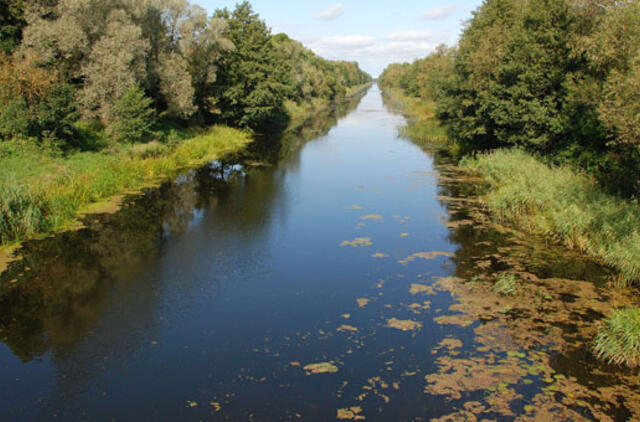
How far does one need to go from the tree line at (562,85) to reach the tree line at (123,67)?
17181mm

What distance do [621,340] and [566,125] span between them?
13699 mm

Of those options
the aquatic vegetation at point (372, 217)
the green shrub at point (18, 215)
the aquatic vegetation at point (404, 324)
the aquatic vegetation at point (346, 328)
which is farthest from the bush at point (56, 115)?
the aquatic vegetation at point (404, 324)

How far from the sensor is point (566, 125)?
2002 cm

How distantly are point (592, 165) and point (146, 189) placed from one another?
696 inches

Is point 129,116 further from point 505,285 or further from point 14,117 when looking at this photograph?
point 505,285

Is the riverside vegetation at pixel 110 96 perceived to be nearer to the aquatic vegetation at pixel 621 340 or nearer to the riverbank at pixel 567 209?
the aquatic vegetation at pixel 621 340

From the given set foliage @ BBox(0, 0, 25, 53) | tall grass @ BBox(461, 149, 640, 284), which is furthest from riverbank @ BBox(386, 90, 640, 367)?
foliage @ BBox(0, 0, 25, 53)

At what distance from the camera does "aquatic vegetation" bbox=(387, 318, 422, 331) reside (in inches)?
378

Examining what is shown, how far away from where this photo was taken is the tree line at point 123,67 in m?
20.6

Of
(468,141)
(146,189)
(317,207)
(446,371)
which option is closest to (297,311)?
(446,371)

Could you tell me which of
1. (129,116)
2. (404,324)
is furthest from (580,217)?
(129,116)

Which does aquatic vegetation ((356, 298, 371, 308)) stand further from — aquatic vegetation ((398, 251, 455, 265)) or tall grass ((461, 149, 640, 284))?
tall grass ((461, 149, 640, 284))

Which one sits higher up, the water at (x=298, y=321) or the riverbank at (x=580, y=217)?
the riverbank at (x=580, y=217)

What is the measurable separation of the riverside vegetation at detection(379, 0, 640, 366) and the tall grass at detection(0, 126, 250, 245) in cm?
1436
